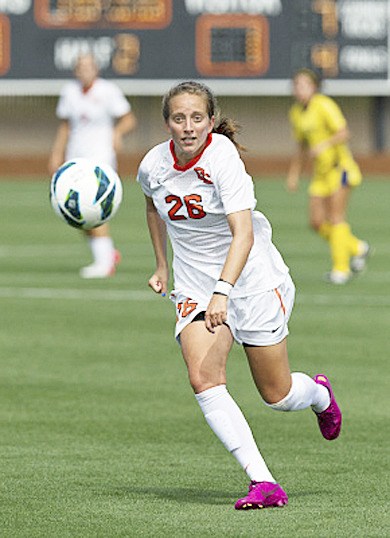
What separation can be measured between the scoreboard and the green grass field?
17415 mm

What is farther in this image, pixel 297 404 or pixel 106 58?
pixel 106 58

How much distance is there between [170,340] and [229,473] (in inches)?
213

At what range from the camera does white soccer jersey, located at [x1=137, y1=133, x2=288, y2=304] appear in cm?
739

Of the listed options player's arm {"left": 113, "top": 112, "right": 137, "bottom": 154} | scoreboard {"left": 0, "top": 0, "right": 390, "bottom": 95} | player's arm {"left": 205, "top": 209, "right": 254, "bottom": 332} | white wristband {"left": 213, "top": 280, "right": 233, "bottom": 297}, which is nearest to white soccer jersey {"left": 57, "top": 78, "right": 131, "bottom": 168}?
player's arm {"left": 113, "top": 112, "right": 137, "bottom": 154}

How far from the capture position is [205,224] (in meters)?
7.55

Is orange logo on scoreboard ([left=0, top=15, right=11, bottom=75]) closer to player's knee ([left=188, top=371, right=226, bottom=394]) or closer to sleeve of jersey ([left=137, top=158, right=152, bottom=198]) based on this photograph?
sleeve of jersey ([left=137, top=158, right=152, bottom=198])

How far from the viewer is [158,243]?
804 centimetres

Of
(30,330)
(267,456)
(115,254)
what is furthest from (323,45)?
(267,456)

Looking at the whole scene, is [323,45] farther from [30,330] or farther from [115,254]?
[30,330]

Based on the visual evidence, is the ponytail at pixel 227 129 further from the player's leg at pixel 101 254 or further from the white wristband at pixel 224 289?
the player's leg at pixel 101 254

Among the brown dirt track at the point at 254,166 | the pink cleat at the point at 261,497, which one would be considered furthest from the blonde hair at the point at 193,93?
the brown dirt track at the point at 254,166

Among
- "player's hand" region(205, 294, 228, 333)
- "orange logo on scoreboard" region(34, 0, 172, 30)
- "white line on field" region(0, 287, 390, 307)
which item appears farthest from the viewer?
"orange logo on scoreboard" region(34, 0, 172, 30)

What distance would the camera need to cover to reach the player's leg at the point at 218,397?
24.0ft

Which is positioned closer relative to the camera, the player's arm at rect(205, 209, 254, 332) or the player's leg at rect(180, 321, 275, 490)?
the player's arm at rect(205, 209, 254, 332)
